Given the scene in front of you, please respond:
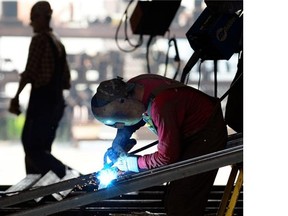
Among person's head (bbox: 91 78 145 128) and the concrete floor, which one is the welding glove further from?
the concrete floor

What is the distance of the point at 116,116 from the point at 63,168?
4.01 metres

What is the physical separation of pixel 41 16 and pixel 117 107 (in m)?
3.87

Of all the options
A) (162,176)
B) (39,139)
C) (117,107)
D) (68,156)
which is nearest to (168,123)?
(117,107)

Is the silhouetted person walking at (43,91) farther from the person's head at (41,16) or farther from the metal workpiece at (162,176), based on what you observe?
the metal workpiece at (162,176)

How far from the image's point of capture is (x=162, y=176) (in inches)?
105

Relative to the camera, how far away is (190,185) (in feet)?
12.8

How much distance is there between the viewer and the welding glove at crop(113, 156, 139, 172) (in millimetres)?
3838

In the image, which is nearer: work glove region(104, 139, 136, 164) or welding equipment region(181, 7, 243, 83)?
work glove region(104, 139, 136, 164)

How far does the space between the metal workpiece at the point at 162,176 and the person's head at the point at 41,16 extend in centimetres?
461

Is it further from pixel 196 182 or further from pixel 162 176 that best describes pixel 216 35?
pixel 162 176

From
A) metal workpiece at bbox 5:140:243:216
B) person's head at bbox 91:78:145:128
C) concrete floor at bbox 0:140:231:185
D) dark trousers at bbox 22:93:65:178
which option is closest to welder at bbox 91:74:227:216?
person's head at bbox 91:78:145:128
